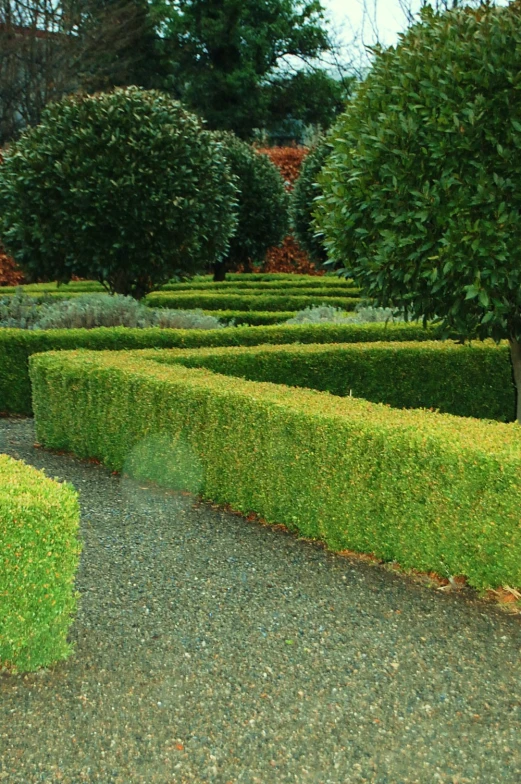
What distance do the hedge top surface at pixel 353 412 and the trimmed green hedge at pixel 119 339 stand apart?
1.55 meters

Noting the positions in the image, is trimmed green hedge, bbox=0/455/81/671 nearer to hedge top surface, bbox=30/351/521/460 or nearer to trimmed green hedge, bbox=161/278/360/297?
hedge top surface, bbox=30/351/521/460

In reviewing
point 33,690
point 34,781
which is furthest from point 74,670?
point 34,781

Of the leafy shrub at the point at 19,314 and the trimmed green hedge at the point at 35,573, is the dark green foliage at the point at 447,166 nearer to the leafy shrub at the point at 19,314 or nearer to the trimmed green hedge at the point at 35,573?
the trimmed green hedge at the point at 35,573

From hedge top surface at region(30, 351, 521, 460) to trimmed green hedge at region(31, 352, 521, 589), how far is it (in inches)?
0.4

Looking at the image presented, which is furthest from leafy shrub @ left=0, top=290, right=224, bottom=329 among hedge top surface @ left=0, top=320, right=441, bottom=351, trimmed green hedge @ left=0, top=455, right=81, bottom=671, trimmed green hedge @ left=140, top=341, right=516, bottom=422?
trimmed green hedge @ left=0, top=455, right=81, bottom=671

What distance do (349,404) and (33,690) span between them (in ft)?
10.2

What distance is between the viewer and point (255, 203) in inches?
977

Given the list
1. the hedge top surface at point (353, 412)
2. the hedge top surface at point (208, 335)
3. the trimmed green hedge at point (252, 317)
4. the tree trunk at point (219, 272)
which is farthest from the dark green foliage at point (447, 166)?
the tree trunk at point (219, 272)

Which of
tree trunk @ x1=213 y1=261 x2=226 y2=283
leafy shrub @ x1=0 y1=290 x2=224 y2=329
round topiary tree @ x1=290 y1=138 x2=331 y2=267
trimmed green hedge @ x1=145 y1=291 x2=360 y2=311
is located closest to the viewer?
leafy shrub @ x1=0 y1=290 x2=224 y2=329

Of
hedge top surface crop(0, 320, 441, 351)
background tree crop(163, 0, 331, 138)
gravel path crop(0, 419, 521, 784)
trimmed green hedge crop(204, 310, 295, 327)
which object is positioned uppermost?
background tree crop(163, 0, 331, 138)

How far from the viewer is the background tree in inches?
1379

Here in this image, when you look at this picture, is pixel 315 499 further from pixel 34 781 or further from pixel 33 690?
pixel 34 781

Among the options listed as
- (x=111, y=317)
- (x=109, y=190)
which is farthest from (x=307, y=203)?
(x=111, y=317)

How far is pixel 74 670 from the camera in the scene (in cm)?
396
